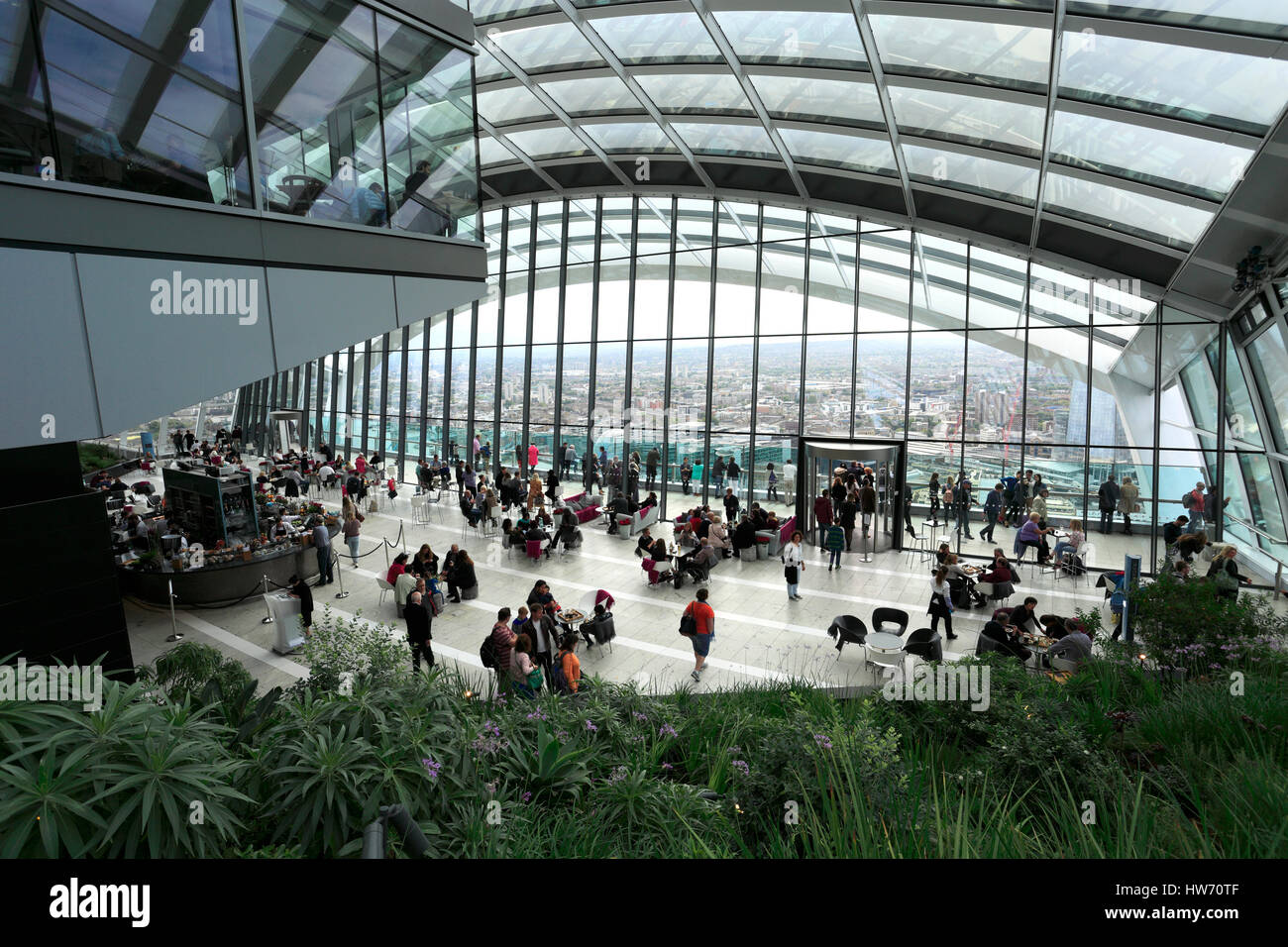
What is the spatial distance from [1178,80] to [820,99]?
688 centimetres

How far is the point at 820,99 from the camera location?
15.0 m

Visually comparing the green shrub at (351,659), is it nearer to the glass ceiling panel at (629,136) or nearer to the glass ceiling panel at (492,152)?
the glass ceiling panel at (629,136)

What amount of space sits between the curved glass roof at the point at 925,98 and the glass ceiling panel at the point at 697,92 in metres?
0.05

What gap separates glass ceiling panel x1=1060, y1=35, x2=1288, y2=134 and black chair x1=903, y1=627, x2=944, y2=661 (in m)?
8.54

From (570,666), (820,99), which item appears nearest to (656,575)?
(570,666)

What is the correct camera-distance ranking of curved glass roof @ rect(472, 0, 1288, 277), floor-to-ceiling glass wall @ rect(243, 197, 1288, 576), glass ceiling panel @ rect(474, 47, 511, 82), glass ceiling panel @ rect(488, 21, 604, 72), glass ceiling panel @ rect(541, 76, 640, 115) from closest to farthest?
curved glass roof @ rect(472, 0, 1288, 277)
glass ceiling panel @ rect(488, 21, 604, 72)
floor-to-ceiling glass wall @ rect(243, 197, 1288, 576)
glass ceiling panel @ rect(474, 47, 511, 82)
glass ceiling panel @ rect(541, 76, 640, 115)

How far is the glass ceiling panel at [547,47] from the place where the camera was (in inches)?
592

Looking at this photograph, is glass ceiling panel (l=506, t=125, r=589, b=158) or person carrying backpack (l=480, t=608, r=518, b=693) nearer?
person carrying backpack (l=480, t=608, r=518, b=693)

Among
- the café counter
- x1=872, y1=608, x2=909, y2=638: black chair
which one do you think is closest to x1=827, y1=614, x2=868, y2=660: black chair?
x1=872, y1=608, x2=909, y2=638: black chair

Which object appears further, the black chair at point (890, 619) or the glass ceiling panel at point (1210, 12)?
the black chair at point (890, 619)

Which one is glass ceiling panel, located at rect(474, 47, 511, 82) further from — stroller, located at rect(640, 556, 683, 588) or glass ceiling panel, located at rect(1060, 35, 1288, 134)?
stroller, located at rect(640, 556, 683, 588)

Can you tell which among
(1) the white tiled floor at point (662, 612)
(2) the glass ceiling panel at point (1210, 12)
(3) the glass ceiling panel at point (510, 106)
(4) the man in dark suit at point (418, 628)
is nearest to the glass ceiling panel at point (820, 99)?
(2) the glass ceiling panel at point (1210, 12)

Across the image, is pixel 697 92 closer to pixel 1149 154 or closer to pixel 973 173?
pixel 973 173

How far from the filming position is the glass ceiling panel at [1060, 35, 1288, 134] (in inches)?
356
